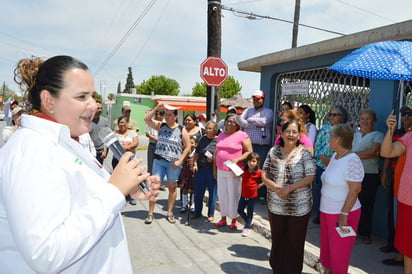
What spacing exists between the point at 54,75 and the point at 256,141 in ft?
18.4

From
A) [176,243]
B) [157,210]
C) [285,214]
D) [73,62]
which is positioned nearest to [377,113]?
[285,214]

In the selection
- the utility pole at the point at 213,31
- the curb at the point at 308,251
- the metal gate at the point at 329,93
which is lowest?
the curb at the point at 308,251

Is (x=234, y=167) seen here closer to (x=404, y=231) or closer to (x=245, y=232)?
(x=245, y=232)

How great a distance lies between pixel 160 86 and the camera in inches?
2435

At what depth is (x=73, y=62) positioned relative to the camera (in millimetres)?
1298

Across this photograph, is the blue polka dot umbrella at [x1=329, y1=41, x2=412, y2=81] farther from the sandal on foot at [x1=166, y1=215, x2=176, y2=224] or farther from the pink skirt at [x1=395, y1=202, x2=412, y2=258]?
the sandal on foot at [x1=166, y1=215, x2=176, y2=224]

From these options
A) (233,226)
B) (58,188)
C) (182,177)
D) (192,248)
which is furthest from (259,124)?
(58,188)

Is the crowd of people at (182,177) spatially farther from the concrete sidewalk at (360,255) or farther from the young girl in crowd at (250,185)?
the concrete sidewalk at (360,255)

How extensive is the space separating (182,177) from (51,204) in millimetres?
5181

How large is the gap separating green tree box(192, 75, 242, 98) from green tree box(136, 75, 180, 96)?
706 cm

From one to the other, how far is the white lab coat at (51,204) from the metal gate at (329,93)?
519 cm

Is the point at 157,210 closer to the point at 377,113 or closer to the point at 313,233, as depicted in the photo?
the point at 313,233

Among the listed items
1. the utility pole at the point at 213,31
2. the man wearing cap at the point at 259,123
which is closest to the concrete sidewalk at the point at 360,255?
the man wearing cap at the point at 259,123

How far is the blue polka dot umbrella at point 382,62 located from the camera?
2871 mm
